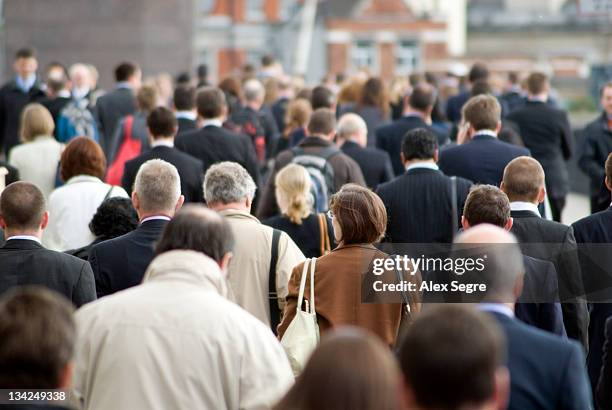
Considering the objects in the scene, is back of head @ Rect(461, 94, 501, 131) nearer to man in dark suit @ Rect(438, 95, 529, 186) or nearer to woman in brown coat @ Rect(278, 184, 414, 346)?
man in dark suit @ Rect(438, 95, 529, 186)

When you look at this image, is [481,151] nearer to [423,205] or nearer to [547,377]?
[423,205]

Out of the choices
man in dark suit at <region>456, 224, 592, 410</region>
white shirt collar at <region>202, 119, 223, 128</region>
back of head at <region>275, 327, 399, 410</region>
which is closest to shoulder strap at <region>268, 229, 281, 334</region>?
man in dark suit at <region>456, 224, 592, 410</region>

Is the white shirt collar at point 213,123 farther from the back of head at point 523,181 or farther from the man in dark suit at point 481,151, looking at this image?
the back of head at point 523,181

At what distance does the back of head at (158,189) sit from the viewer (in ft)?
24.4

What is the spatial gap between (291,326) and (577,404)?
2.24 meters

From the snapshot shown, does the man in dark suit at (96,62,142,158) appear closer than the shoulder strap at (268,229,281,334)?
No

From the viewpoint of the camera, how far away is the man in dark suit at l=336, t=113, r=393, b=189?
11.8 metres

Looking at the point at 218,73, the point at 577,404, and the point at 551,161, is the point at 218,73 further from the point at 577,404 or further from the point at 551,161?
the point at 577,404

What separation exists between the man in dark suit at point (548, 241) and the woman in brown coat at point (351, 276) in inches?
45.1

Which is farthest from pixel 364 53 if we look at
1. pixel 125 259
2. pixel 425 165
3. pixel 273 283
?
pixel 125 259

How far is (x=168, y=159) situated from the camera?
10.6 meters

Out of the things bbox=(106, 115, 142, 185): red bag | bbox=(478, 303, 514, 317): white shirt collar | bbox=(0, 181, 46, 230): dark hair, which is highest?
bbox=(0, 181, 46, 230): dark hair

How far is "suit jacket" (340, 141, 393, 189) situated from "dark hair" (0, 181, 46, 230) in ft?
17.0

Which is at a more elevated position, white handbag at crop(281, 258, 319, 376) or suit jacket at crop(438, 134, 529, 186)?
suit jacket at crop(438, 134, 529, 186)
